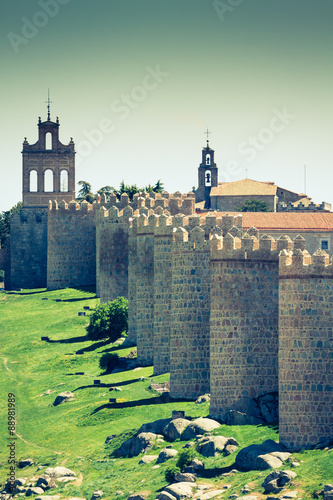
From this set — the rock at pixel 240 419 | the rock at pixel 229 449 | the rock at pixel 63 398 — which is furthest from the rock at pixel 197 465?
the rock at pixel 63 398

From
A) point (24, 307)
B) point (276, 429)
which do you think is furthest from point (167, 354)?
point (24, 307)

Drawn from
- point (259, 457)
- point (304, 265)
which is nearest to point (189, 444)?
point (259, 457)

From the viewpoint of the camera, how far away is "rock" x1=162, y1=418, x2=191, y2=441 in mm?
46031

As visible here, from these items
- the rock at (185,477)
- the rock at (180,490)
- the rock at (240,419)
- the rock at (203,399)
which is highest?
the rock at (203,399)

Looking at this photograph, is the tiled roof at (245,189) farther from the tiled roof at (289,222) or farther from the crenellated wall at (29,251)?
the tiled roof at (289,222)

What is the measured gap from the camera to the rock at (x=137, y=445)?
152ft

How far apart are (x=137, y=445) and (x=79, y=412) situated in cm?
754

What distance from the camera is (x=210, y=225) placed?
53.0 m

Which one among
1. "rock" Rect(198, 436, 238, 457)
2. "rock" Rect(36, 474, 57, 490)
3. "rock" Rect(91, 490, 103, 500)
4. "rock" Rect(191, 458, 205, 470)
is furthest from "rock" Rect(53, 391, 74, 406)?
"rock" Rect(191, 458, 205, 470)

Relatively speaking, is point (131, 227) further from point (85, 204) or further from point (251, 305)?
point (85, 204)

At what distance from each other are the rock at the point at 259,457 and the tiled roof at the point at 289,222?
4172 centimetres

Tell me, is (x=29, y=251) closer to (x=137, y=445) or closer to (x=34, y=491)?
(x=137, y=445)

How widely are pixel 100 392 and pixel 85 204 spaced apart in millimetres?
32666

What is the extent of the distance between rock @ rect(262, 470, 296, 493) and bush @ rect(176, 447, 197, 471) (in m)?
4.19
